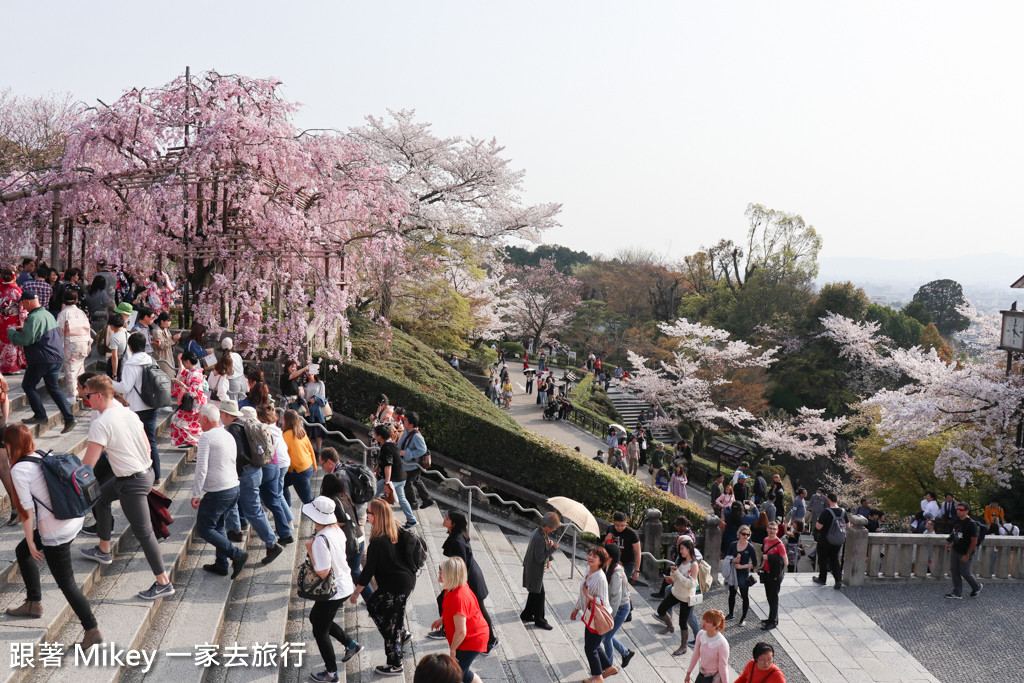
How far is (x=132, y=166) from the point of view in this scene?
16562mm

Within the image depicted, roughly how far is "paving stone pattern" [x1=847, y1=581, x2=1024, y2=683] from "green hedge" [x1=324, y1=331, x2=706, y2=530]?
13.0 feet

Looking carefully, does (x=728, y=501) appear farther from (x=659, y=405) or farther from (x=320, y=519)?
(x=659, y=405)

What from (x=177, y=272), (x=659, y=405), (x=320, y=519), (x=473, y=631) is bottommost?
(x=659, y=405)

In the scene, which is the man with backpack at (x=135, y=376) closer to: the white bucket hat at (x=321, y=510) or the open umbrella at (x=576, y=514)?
the white bucket hat at (x=321, y=510)

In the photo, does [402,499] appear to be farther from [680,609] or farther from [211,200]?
[211,200]

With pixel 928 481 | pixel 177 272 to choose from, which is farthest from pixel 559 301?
pixel 177 272

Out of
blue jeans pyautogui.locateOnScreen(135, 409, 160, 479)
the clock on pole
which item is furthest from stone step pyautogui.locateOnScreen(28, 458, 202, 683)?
the clock on pole

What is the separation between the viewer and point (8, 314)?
10.8m

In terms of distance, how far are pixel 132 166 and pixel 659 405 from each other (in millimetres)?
25395

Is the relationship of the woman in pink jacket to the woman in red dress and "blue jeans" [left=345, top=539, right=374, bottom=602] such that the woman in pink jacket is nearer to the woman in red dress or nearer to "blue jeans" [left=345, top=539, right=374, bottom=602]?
"blue jeans" [left=345, top=539, right=374, bottom=602]

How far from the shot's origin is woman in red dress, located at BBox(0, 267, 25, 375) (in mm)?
10609

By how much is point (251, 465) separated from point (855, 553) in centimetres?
1041

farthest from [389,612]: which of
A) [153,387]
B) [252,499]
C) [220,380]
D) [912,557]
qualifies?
[912,557]

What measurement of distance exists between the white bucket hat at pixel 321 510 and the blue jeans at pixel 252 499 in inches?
64.5
